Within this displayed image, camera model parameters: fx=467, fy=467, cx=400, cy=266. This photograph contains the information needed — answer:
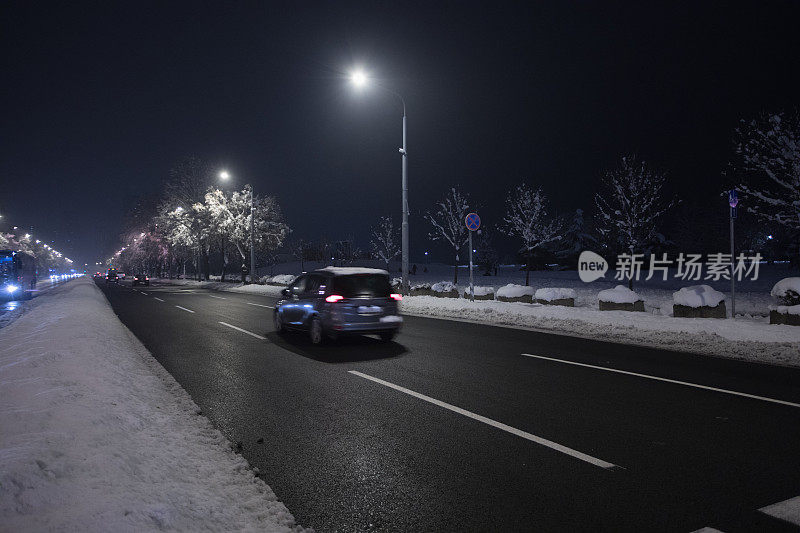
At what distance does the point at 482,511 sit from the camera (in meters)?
3.20

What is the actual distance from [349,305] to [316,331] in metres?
1.13

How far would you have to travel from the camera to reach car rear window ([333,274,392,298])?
10.1 m

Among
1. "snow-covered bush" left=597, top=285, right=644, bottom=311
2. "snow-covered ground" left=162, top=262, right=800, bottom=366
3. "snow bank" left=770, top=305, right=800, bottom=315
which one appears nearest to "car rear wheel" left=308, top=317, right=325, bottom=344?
"snow-covered ground" left=162, top=262, right=800, bottom=366

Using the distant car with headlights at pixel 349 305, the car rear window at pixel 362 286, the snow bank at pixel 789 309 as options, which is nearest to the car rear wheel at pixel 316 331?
the distant car with headlights at pixel 349 305

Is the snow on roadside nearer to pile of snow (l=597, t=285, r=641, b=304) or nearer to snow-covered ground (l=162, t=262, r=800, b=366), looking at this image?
snow-covered ground (l=162, t=262, r=800, b=366)

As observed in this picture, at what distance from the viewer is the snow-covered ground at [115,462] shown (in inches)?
114

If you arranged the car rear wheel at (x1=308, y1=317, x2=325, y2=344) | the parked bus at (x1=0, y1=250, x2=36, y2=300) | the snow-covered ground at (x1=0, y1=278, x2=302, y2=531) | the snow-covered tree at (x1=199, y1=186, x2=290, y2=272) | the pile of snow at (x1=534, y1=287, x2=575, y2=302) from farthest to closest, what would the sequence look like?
the snow-covered tree at (x1=199, y1=186, x2=290, y2=272)
the parked bus at (x1=0, y1=250, x2=36, y2=300)
the pile of snow at (x1=534, y1=287, x2=575, y2=302)
the car rear wheel at (x1=308, y1=317, x2=325, y2=344)
the snow-covered ground at (x1=0, y1=278, x2=302, y2=531)

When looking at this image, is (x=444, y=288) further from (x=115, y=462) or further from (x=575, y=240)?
(x=575, y=240)

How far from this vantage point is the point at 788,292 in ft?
41.7

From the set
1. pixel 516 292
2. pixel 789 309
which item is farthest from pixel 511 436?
pixel 516 292

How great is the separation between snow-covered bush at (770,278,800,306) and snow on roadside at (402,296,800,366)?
73 centimetres

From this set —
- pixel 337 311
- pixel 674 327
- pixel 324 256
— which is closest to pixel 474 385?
pixel 337 311

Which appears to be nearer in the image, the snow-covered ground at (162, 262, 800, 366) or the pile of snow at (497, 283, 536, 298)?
the snow-covered ground at (162, 262, 800, 366)

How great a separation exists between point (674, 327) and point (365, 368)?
8293 mm
